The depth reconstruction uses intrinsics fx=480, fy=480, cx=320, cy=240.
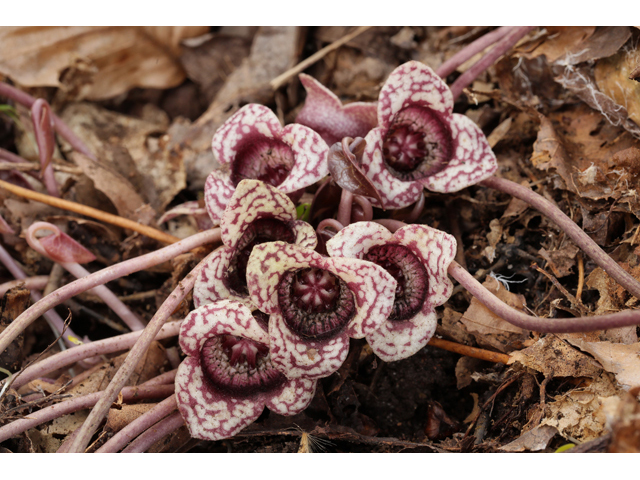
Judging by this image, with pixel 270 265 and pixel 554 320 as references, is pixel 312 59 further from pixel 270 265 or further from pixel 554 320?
pixel 554 320

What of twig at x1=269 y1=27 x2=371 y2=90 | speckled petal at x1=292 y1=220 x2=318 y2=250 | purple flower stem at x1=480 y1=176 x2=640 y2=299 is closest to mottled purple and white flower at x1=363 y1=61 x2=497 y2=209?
purple flower stem at x1=480 y1=176 x2=640 y2=299

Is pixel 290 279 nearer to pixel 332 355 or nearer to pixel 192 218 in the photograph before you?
pixel 332 355

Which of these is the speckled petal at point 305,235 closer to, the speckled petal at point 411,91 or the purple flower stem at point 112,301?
the speckled petal at point 411,91

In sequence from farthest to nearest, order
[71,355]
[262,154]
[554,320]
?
[262,154]
[71,355]
[554,320]

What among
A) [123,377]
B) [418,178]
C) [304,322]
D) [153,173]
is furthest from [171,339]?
[418,178]

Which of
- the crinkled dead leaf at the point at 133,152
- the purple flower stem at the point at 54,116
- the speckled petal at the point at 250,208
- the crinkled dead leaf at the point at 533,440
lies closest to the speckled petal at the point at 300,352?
the speckled petal at the point at 250,208

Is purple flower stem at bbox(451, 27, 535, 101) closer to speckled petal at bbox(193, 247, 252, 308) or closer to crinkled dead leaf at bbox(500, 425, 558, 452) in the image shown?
speckled petal at bbox(193, 247, 252, 308)

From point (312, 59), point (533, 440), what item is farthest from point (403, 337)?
point (312, 59)
